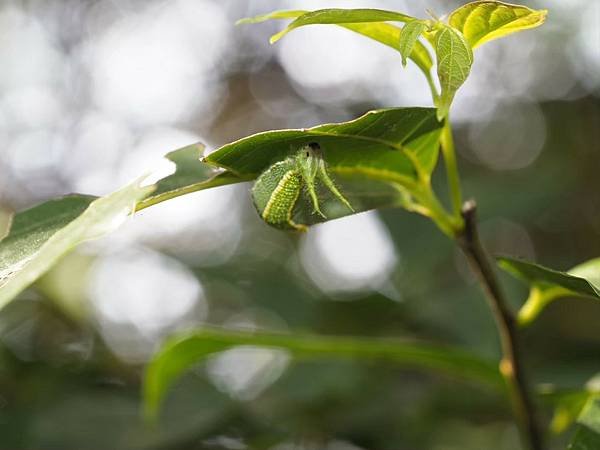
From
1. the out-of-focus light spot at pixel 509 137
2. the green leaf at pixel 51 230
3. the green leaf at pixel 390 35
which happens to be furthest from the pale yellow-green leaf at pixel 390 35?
the out-of-focus light spot at pixel 509 137

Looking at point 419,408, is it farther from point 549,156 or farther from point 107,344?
point 549,156

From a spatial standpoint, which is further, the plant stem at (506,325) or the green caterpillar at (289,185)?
the plant stem at (506,325)

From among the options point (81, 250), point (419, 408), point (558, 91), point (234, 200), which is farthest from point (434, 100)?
point (558, 91)

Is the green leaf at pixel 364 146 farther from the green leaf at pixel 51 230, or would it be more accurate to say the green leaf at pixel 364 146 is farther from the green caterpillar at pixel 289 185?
the green leaf at pixel 51 230

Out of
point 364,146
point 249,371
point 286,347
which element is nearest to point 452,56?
point 364,146

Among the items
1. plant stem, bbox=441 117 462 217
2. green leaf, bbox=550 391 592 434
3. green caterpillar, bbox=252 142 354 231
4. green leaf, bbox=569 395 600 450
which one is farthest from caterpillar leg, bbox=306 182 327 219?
green leaf, bbox=550 391 592 434

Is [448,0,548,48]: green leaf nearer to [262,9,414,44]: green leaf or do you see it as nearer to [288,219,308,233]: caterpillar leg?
[262,9,414,44]: green leaf

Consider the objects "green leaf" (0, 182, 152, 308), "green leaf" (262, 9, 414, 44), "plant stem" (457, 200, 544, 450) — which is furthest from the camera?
"plant stem" (457, 200, 544, 450)
